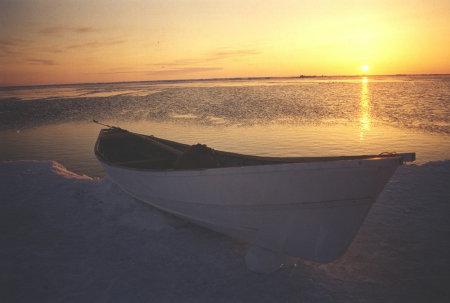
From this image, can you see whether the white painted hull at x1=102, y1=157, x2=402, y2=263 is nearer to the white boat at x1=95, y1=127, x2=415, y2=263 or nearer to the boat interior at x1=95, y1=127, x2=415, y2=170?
the white boat at x1=95, y1=127, x2=415, y2=263

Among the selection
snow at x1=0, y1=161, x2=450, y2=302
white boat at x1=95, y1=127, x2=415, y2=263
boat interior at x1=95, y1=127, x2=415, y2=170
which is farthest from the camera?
boat interior at x1=95, y1=127, x2=415, y2=170

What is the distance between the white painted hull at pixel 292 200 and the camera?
364cm

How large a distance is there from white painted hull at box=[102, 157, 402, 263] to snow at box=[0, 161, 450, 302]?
1.59 ft

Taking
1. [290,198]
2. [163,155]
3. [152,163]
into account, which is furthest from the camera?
[163,155]

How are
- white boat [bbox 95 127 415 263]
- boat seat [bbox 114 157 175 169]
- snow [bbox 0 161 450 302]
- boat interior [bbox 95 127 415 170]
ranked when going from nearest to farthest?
white boat [bbox 95 127 415 263] < snow [bbox 0 161 450 302] < boat interior [bbox 95 127 415 170] < boat seat [bbox 114 157 175 169]

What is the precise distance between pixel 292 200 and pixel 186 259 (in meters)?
2.19

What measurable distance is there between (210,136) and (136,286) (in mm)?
12609

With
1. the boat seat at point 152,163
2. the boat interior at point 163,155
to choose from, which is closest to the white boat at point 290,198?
the boat interior at point 163,155

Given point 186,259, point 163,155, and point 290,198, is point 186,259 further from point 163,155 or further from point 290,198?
point 163,155

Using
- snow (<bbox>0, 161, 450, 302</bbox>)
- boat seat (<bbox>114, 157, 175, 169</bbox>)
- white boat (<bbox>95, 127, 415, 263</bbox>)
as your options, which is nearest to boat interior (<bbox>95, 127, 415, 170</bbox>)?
boat seat (<bbox>114, 157, 175, 169</bbox>)

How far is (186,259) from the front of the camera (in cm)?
481

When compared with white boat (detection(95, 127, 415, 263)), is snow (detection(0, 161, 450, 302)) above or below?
below

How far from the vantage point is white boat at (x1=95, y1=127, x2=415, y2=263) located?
3.64m

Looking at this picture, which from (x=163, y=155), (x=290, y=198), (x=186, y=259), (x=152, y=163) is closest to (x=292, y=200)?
(x=290, y=198)
